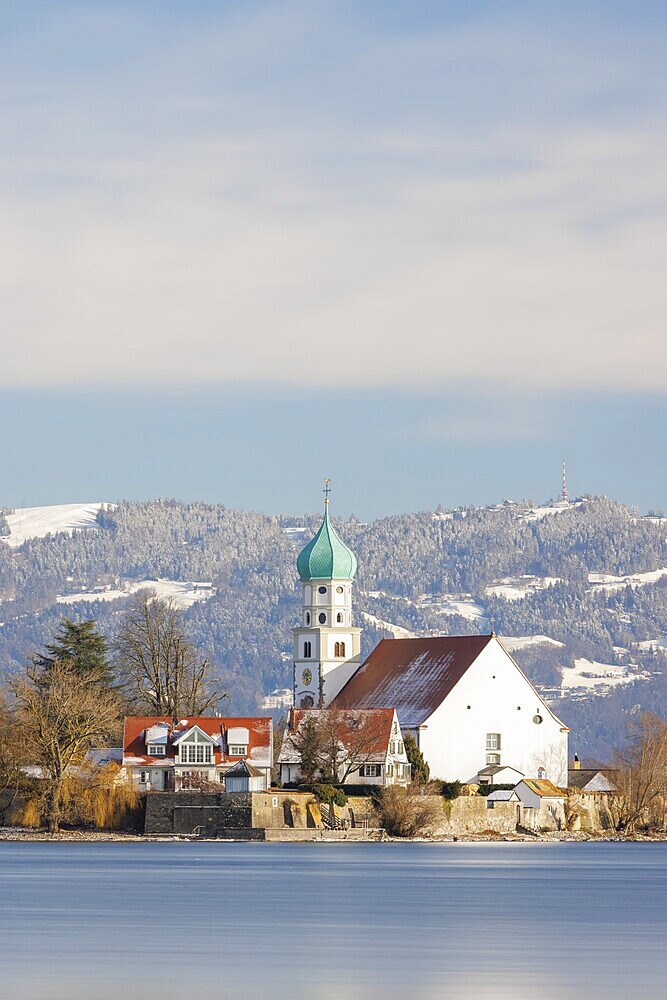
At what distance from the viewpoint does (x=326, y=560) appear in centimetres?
14412

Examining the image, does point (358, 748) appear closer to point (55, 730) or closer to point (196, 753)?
point (196, 753)

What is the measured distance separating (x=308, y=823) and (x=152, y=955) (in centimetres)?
6609

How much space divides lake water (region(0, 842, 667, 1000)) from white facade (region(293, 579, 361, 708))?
4630 cm

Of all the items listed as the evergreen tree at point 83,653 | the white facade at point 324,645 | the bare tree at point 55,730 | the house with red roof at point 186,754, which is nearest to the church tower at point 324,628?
the white facade at point 324,645

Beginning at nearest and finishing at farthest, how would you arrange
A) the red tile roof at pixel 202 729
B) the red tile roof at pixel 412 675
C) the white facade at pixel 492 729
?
the red tile roof at pixel 202 729, the white facade at pixel 492 729, the red tile roof at pixel 412 675

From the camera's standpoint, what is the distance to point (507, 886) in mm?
75938

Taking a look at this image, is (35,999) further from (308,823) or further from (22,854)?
(308,823)

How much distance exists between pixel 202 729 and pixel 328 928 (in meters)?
61.6

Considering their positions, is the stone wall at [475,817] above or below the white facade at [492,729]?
below

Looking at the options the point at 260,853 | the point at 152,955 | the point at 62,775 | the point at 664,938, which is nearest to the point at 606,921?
the point at 664,938

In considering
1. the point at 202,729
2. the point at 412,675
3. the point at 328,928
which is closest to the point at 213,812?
the point at 202,729

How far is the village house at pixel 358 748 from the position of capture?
12081 centimetres

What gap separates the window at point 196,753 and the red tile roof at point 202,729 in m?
0.42

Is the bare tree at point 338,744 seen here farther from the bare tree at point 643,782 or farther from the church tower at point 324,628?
the church tower at point 324,628
